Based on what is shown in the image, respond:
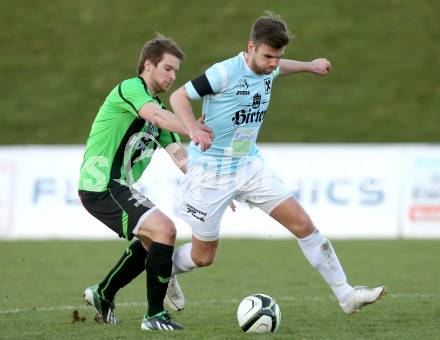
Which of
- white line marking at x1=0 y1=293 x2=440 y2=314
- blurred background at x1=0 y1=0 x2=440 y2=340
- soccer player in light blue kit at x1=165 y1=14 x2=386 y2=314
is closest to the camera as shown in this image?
soccer player in light blue kit at x1=165 y1=14 x2=386 y2=314

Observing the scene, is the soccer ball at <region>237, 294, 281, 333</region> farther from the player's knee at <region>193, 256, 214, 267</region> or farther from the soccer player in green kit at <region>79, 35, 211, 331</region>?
the player's knee at <region>193, 256, 214, 267</region>

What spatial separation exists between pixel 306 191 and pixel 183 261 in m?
8.97

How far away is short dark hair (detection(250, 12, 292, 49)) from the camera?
698cm

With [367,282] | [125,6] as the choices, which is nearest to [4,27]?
[125,6]

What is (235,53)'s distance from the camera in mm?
25719

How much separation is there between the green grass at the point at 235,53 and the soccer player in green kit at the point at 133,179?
1570 centimetres

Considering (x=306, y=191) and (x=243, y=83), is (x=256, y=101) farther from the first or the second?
(x=306, y=191)

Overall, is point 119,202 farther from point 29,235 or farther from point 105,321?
point 29,235

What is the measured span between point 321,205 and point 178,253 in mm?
8830

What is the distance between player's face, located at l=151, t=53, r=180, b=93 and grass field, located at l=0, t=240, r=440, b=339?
1.90m

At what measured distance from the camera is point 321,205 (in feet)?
53.6

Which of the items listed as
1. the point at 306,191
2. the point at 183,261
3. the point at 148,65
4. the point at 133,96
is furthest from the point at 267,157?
the point at 133,96

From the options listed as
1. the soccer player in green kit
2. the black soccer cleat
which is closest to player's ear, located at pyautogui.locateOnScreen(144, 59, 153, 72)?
the soccer player in green kit

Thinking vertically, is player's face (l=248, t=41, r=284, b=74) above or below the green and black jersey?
above
